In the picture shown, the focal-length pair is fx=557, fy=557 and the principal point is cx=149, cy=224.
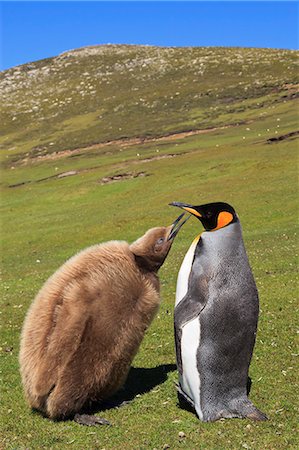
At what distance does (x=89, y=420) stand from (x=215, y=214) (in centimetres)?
338

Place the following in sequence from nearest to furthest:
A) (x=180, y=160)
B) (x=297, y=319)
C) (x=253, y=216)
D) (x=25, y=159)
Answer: (x=297, y=319) < (x=253, y=216) < (x=180, y=160) < (x=25, y=159)

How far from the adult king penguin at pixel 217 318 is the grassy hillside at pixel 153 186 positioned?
1.21 feet

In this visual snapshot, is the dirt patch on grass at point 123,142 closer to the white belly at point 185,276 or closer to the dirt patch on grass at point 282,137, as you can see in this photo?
the dirt patch on grass at point 282,137

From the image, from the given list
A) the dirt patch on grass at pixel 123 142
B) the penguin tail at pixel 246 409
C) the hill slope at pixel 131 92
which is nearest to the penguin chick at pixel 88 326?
the penguin tail at pixel 246 409

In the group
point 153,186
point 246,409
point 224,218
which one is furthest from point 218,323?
point 153,186

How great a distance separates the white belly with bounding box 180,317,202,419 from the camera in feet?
24.9

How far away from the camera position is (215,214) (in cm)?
769

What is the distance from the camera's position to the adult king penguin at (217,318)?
756 centimetres

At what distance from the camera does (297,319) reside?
489 inches

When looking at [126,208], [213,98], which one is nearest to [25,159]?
[213,98]

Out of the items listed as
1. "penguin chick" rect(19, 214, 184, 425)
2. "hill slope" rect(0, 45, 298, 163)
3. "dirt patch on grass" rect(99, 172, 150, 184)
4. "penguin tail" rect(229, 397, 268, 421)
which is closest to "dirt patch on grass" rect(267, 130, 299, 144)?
"dirt patch on grass" rect(99, 172, 150, 184)

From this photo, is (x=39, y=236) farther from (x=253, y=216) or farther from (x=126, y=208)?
(x=253, y=216)

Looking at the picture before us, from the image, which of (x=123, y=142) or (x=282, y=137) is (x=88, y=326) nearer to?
(x=282, y=137)

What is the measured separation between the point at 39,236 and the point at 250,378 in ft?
82.5
